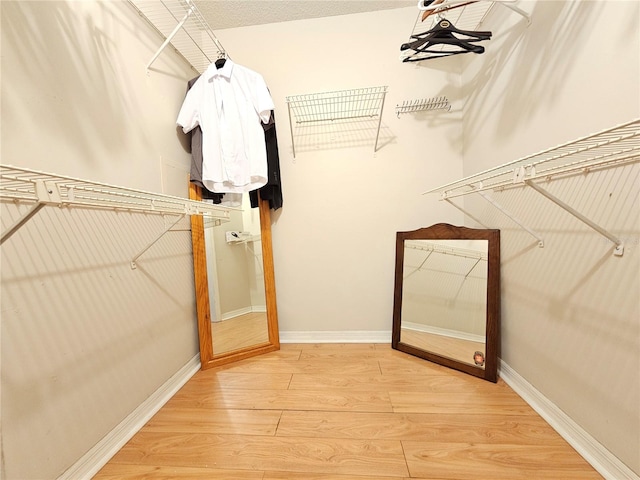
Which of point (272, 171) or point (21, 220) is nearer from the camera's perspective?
point (21, 220)

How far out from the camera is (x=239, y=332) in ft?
5.93

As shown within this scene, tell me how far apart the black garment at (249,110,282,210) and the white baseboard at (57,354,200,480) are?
1.24m

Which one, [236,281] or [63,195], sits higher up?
[63,195]

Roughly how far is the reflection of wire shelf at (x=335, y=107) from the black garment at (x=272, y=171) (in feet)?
0.54

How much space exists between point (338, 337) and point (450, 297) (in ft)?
2.89

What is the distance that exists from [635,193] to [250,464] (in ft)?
5.42

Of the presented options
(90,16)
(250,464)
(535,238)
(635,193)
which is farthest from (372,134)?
(250,464)

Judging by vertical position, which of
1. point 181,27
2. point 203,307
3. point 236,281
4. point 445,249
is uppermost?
point 181,27

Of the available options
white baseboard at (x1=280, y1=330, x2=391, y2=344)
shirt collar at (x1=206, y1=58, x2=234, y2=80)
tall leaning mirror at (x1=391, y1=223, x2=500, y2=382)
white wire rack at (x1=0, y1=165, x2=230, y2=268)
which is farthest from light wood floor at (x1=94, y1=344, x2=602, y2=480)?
shirt collar at (x1=206, y1=58, x2=234, y2=80)

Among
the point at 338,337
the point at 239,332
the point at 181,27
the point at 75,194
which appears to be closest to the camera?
the point at 75,194

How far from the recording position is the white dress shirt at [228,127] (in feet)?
4.89

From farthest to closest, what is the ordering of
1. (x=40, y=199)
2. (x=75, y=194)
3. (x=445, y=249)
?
1. (x=445, y=249)
2. (x=75, y=194)
3. (x=40, y=199)

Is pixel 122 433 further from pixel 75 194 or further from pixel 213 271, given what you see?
pixel 75 194

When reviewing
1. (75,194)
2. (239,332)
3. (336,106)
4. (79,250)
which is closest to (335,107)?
(336,106)
